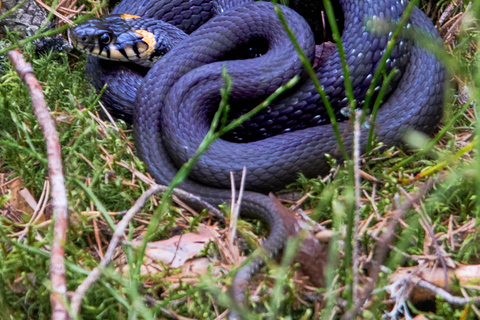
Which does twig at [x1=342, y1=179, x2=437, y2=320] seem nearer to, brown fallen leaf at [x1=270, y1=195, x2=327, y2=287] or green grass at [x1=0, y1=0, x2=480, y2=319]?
green grass at [x1=0, y1=0, x2=480, y2=319]

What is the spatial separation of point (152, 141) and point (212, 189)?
533 mm

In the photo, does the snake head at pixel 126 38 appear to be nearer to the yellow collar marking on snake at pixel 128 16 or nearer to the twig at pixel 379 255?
the yellow collar marking on snake at pixel 128 16

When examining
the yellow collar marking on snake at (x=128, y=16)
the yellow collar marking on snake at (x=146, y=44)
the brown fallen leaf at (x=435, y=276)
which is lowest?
the brown fallen leaf at (x=435, y=276)

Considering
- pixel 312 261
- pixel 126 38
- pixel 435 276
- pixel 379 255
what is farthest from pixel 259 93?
pixel 379 255

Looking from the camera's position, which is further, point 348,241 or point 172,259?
point 172,259

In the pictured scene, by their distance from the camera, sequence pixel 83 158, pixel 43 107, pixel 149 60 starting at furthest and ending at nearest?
1. pixel 149 60
2. pixel 83 158
3. pixel 43 107

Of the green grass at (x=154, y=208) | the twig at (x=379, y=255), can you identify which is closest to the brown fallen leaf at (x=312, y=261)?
the green grass at (x=154, y=208)

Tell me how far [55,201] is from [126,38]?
2.06 m

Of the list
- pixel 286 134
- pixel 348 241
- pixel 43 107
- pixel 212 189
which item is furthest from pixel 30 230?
pixel 286 134

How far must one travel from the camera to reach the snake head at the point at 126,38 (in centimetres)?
323

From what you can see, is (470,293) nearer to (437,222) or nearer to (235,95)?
(437,222)

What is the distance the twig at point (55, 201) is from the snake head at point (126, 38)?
46.9 inches

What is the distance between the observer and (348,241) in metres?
1.32

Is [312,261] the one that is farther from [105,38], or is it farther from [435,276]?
[105,38]
